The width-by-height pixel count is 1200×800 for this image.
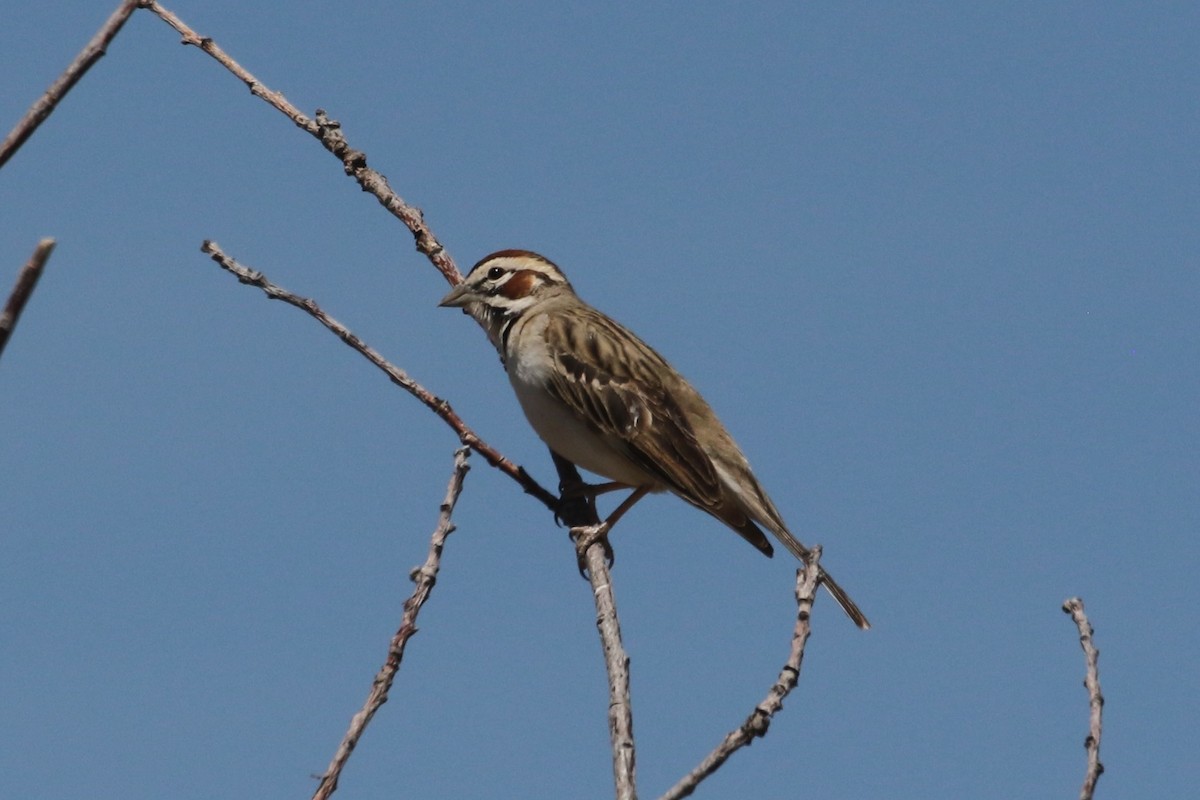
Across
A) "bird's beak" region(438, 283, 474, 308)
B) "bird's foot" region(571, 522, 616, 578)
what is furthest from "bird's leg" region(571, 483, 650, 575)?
"bird's beak" region(438, 283, 474, 308)

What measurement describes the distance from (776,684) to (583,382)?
5.76m

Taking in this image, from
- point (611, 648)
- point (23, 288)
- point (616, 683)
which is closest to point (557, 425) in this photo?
point (611, 648)

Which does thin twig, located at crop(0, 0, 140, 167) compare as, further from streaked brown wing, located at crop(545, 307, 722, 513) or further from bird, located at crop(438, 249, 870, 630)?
streaked brown wing, located at crop(545, 307, 722, 513)

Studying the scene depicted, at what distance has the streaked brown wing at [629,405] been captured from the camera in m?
9.12

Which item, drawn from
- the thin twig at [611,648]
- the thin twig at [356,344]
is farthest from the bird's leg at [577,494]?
the thin twig at [356,344]

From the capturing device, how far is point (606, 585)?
5863mm

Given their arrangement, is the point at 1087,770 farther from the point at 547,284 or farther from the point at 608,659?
the point at 547,284

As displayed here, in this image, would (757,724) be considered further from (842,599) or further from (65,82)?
(842,599)

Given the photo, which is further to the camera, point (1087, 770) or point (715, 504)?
point (715, 504)

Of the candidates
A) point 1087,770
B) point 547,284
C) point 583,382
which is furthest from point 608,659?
point 547,284

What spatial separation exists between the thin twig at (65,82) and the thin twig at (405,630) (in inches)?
65.5

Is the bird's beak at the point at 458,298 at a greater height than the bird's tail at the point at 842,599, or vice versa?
the bird's beak at the point at 458,298

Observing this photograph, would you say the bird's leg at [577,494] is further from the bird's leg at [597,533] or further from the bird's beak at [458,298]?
the bird's beak at [458,298]

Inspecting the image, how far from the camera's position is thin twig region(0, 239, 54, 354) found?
1.58 m
